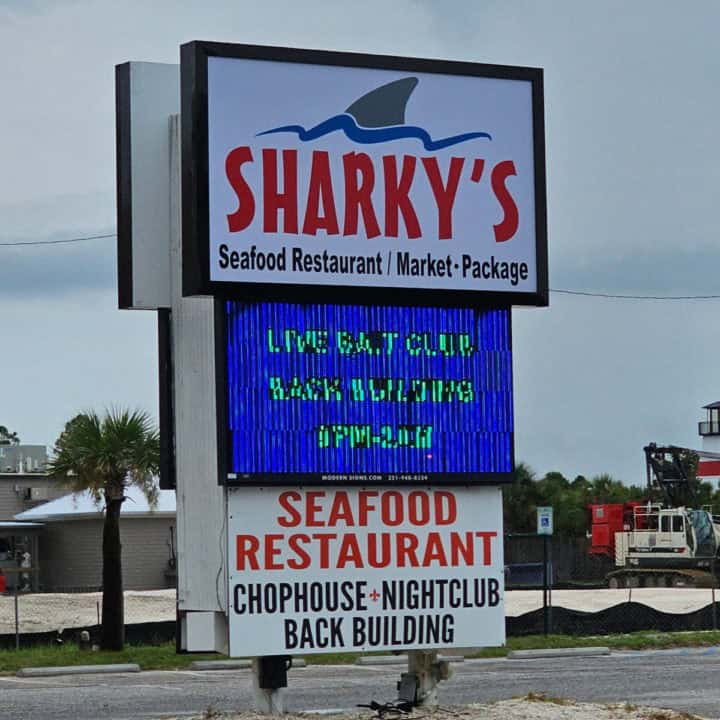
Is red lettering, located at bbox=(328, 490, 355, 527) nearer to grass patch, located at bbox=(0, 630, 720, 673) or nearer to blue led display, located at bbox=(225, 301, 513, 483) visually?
blue led display, located at bbox=(225, 301, 513, 483)

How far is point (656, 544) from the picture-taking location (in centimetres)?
5338

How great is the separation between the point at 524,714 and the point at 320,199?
4500mm

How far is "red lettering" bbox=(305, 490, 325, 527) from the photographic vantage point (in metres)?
12.8

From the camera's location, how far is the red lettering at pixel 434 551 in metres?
13.3

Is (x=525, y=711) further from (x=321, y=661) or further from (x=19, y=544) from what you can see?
(x=19, y=544)

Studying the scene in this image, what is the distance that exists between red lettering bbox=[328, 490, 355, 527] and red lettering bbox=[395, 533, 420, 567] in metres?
0.48

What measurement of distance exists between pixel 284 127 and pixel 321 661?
14735 millimetres

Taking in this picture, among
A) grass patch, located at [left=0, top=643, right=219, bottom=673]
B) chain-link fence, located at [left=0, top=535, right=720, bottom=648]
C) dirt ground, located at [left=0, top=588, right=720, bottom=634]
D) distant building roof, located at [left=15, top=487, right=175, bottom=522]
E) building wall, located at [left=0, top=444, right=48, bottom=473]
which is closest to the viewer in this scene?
grass patch, located at [left=0, top=643, right=219, bottom=673]

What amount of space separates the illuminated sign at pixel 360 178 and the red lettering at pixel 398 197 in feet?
0.04

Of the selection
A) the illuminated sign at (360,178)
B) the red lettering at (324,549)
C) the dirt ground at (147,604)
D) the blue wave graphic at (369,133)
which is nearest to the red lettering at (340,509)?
the red lettering at (324,549)

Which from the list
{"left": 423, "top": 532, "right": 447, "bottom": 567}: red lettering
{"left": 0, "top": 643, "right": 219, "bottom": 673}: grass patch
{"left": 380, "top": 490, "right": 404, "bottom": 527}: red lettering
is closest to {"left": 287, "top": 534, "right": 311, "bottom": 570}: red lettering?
{"left": 380, "top": 490, "right": 404, "bottom": 527}: red lettering

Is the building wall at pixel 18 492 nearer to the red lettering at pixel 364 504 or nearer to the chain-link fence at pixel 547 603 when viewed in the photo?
the chain-link fence at pixel 547 603

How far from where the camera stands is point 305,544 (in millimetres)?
12867

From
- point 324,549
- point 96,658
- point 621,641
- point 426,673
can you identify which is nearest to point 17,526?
point 96,658
